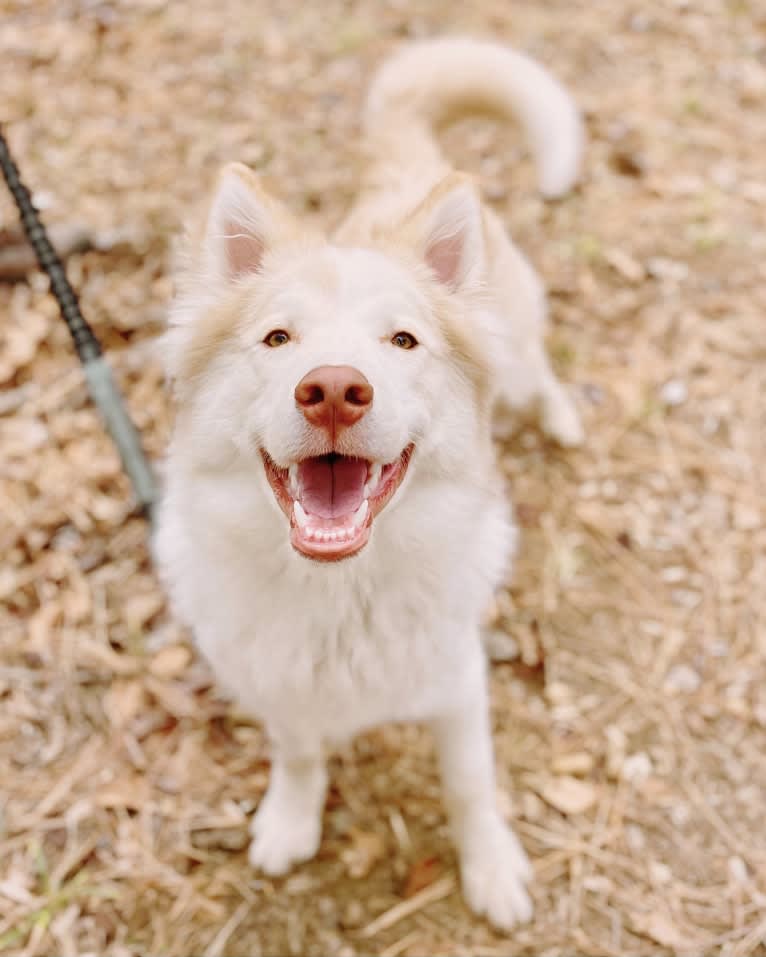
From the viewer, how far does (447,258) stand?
7.03 ft

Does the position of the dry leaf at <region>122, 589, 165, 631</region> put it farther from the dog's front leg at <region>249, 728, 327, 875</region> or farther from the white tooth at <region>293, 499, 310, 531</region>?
the white tooth at <region>293, 499, 310, 531</region>

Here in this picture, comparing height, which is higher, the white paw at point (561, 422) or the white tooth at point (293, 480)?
the white tooth at point (293, 480)

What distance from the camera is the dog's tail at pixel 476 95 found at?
317 centimetres

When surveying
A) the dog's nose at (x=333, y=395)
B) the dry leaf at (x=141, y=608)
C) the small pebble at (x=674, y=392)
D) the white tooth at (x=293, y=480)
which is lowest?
the small pebble at (x=674, y=392)

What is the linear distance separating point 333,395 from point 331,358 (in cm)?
15

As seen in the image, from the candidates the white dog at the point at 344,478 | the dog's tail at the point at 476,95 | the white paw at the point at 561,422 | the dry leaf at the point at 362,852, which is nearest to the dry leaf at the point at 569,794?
the white dog at the point at 344,478

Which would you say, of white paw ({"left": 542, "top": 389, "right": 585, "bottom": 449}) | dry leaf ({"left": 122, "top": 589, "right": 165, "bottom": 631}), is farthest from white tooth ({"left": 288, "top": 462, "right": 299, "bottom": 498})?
white paw ({"left": 542, "top": 389, "right": 585, "bottom": 449})

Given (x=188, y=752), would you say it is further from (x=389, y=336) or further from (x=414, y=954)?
(x=389, y=336)

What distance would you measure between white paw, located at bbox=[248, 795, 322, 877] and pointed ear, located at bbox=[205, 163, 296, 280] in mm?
1561

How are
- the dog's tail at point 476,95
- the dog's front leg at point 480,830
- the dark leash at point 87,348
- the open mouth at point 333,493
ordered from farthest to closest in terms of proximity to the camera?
the dog's tail at point 476,95
the dark leash at point 87,348
the dog's front leg at point 480,830
the open mouth at point 333,493

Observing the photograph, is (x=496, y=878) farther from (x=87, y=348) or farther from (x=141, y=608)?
(x=87, y=348)

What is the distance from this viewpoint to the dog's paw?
2453 mm

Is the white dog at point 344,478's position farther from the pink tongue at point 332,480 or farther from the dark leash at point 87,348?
the dark leash at point 87,348

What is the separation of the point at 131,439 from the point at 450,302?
1.46 meters
